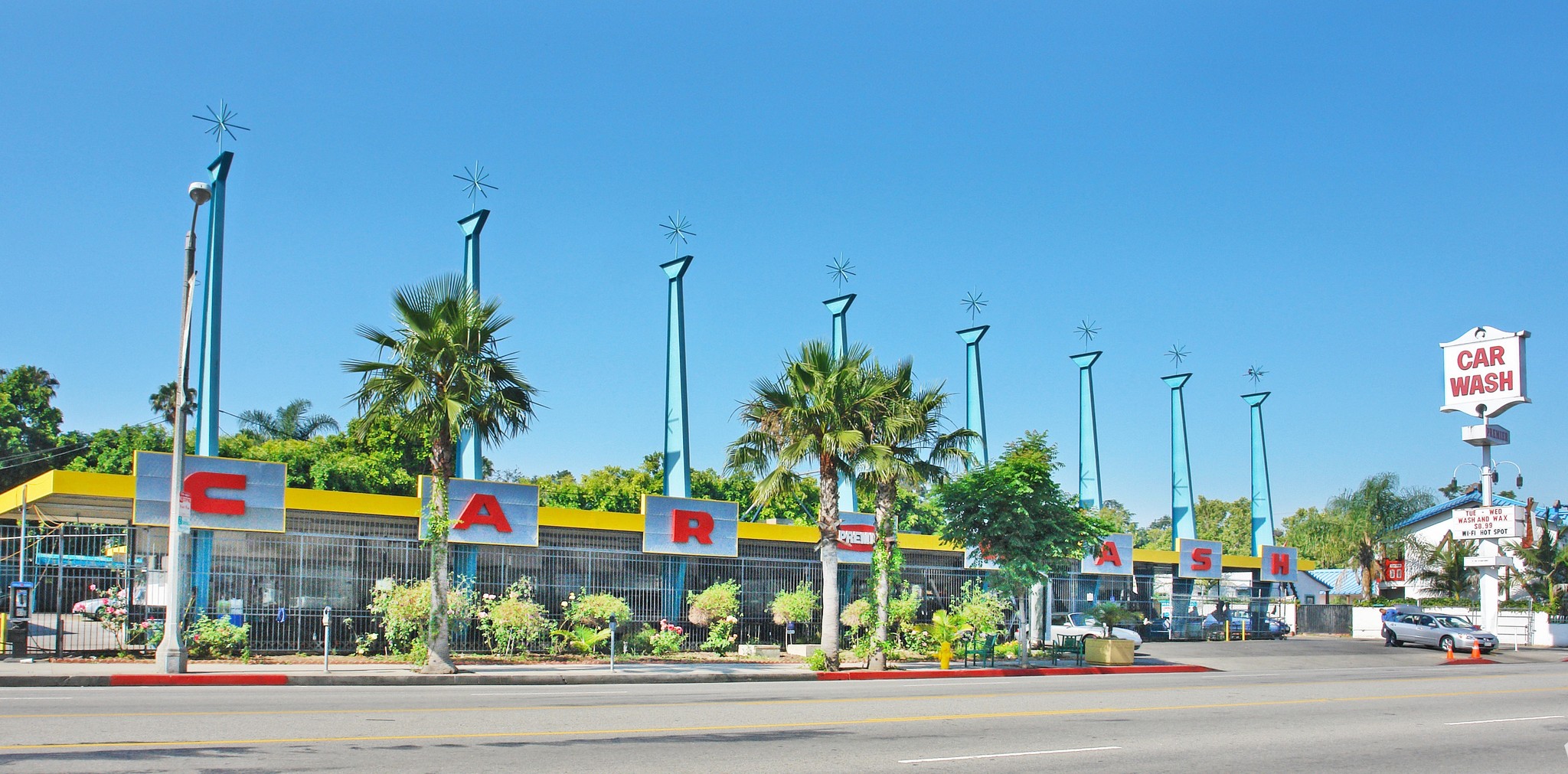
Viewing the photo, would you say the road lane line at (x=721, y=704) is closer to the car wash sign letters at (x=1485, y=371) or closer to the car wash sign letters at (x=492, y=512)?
the car wash sign letters at (x=492, y=512)

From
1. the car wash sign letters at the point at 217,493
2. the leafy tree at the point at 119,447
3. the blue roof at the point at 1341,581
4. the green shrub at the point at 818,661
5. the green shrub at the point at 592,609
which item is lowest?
the blue roof at the point at 1341,581

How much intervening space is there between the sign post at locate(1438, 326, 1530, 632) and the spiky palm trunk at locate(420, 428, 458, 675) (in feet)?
137

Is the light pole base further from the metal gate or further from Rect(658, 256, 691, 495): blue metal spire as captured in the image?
Rect(658, 256, 691, 495): blue metal spire

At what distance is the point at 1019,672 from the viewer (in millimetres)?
28281

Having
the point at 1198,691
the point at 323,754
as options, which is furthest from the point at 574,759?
the point at 1198,691

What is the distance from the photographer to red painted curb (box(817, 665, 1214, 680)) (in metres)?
26.1

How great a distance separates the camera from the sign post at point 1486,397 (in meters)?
46.6

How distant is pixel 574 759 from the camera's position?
10.9 meters

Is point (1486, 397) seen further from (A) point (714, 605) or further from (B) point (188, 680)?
(B) point (188, 680)

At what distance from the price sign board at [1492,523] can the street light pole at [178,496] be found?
46320 millimetres

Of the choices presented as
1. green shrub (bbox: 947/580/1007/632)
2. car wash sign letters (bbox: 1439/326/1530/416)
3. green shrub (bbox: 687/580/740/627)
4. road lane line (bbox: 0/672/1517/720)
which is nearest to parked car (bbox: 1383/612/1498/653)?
car wash sign letters (bbox: 1439/326/1530/416)

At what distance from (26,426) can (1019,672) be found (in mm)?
63019

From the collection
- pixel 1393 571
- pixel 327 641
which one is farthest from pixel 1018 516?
pixel 1393 571

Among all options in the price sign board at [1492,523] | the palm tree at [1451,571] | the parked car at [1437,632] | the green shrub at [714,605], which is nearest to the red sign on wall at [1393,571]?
the palm tree at [1451,571]
